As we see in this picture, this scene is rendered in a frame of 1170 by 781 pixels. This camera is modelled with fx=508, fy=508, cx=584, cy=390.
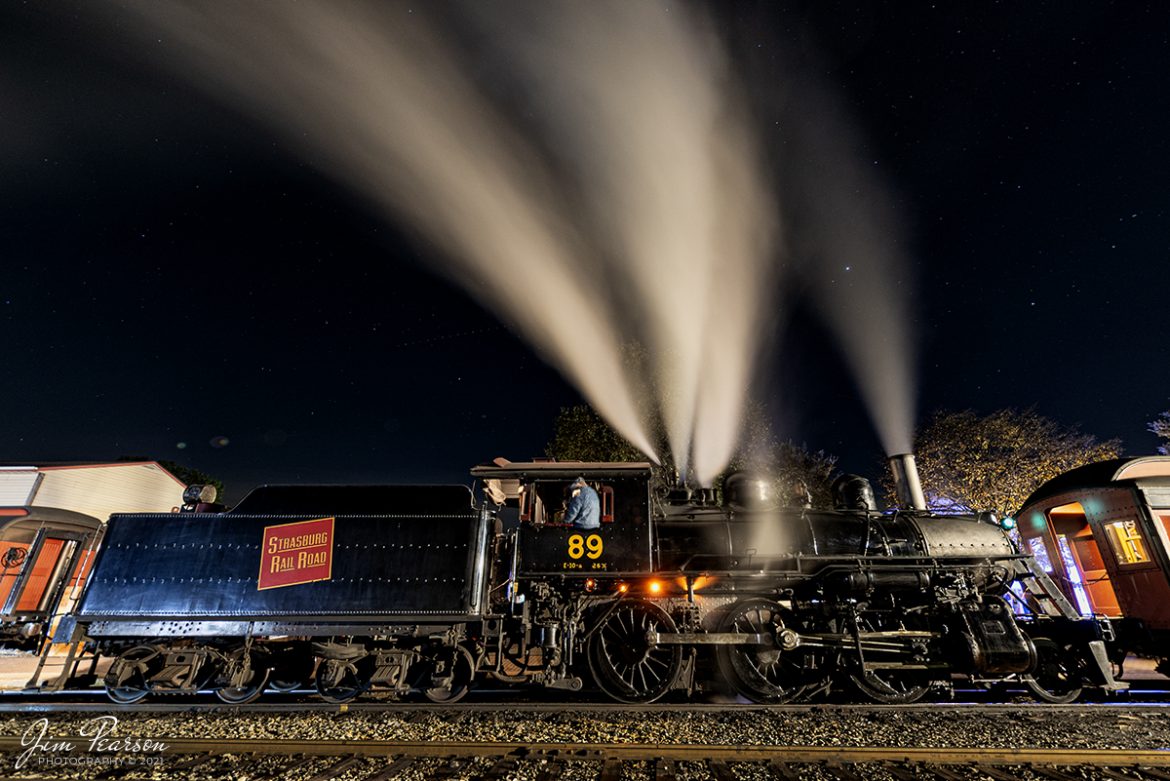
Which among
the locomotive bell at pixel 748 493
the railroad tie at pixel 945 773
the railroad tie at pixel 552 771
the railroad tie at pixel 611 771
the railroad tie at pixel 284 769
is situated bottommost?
the railroad tie at pixel 284 769

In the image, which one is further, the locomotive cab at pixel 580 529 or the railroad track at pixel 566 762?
the locomotive cab at pixel 580 529

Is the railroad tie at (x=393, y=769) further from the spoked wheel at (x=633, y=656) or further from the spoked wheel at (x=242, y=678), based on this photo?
the spoked wheel at (x=242, y=678)

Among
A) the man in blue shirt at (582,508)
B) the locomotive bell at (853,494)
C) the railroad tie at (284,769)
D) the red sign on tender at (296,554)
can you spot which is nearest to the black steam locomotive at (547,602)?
the red sign on tender at (296,554)

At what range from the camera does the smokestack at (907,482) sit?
29.0 feet

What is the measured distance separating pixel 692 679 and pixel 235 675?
5.29 meters

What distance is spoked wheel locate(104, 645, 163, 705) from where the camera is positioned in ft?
19.2

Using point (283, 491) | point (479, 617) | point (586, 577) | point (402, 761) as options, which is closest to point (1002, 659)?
point (586, 577)

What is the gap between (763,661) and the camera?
582 cm

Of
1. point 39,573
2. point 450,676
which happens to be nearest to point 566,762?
point 450,676

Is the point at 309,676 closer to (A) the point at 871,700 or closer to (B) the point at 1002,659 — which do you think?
(A) the point at 871,700

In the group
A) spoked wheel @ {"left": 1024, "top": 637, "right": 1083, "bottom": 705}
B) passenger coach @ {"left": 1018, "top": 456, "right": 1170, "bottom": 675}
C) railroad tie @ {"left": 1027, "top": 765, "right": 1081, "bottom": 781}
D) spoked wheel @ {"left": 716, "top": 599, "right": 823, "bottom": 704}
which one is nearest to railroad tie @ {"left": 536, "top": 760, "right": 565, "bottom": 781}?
spoked wheel @ {"left": 716, "top": 599, "right": 823, "bottom": 704}

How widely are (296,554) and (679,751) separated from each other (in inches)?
183

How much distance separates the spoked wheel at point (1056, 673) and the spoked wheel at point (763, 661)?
264cm

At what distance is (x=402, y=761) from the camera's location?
13.5 feet
